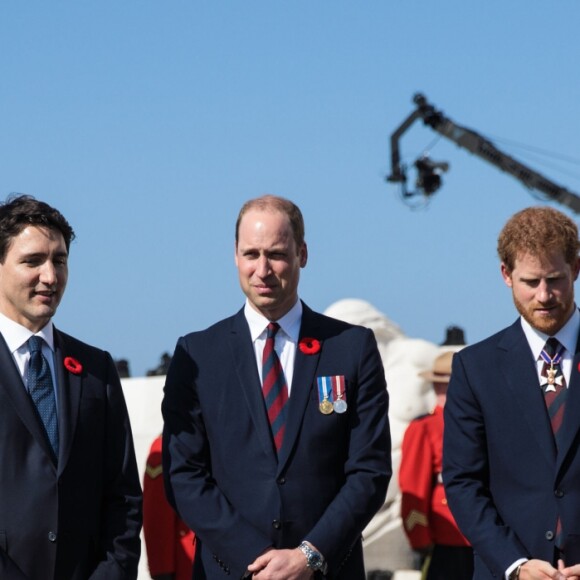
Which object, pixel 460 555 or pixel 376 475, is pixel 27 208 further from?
pixel 460 555

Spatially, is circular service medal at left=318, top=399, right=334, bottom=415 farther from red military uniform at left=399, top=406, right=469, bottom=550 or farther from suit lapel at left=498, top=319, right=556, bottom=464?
red military uniform at left=399, top=406, right=469, bottom=550

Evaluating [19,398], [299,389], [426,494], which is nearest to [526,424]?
[299,389]

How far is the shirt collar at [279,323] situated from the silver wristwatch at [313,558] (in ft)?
2.51

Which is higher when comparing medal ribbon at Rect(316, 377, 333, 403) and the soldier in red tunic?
medal ribbon at Rect(316, 377, 333, 403)

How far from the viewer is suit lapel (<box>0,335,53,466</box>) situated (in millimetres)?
4957

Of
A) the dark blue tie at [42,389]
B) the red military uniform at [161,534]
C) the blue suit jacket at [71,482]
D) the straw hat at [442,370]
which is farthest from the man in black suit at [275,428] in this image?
the straw hat at [442,370]

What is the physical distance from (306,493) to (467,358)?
2.39ft

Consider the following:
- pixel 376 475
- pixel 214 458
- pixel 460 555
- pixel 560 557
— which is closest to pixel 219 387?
pixel 214 458

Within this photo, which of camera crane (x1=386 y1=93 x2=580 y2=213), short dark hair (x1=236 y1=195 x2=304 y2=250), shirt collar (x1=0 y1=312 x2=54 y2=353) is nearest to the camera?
shirt collar (x1=0 y1=312 x2=54 y2=353)

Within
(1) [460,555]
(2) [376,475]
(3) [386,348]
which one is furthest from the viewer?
(3) [386,348]

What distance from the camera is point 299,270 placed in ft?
17.6

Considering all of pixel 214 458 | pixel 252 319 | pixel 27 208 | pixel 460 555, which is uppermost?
pixel 27 208

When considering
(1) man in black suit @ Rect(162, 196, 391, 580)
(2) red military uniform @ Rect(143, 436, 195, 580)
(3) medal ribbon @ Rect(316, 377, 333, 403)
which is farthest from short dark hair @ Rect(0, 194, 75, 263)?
(2) red military uniform @ Rect(143, 436, 195, 580)

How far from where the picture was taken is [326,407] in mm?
5242
